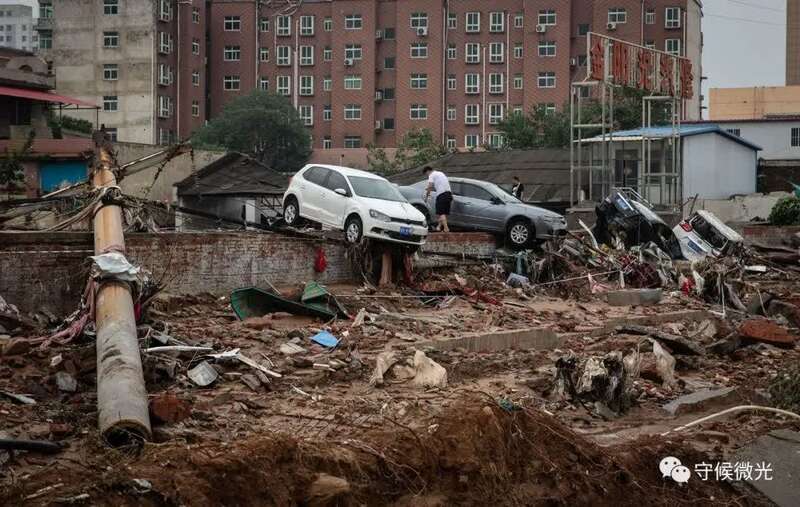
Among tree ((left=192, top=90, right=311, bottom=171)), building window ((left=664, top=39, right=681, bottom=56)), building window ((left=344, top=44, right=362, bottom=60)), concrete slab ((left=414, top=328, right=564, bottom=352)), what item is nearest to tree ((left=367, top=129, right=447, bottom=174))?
tree ((left=192, top=90, right=311, bottom=171))

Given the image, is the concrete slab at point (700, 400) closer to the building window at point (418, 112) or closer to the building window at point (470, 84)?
the building window at point (418, 112)

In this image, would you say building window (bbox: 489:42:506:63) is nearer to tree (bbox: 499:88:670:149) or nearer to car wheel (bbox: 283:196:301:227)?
tree (bbox: 499:88:670:149)

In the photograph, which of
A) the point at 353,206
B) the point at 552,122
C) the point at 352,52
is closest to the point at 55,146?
the point at 353,206

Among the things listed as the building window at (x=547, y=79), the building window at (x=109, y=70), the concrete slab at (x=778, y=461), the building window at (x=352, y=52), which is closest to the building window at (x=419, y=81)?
the building window at (x=352, y=52)

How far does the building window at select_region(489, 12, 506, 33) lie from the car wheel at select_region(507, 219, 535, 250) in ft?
201

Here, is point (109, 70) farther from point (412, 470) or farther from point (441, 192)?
point (412, 470)

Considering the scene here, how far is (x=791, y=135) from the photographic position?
5862 centimetres

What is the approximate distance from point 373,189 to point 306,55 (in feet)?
222

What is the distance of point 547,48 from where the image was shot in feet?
276

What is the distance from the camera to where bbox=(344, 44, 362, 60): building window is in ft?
282

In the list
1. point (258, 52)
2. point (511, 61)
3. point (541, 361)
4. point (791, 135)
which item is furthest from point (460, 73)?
point (541, 361)

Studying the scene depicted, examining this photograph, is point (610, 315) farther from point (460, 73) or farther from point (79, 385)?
point (460, 73)

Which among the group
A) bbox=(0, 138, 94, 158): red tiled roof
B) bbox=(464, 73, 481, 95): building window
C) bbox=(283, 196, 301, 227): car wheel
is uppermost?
bbox=(464, 73, 481, 95): building window

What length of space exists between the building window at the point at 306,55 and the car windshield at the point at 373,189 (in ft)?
219
